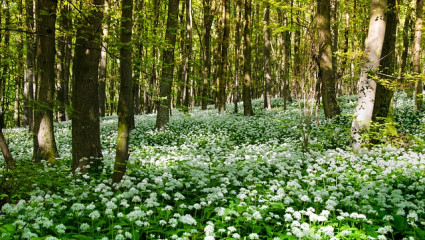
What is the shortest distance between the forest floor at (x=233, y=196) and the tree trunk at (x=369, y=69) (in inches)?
34.3

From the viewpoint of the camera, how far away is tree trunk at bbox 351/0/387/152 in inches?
337

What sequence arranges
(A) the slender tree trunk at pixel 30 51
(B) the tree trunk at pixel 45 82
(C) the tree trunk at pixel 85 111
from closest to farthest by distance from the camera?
(C) the tree trunk at pixel 85 111, (B) the tree trunk at pixel 45 82, (A) the slender tree trunk at pixel 30 51

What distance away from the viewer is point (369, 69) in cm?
858

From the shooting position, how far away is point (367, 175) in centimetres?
668

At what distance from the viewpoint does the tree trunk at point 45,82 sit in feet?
28.1

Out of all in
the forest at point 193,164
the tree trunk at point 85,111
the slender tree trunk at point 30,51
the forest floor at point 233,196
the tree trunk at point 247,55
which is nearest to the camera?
the forest floor at point 233,196

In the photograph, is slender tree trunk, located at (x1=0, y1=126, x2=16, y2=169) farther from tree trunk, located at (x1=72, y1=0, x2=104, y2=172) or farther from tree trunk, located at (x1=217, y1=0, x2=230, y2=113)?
tree trunk, located at (x1=217, y1=0, x2=230, y2=113)

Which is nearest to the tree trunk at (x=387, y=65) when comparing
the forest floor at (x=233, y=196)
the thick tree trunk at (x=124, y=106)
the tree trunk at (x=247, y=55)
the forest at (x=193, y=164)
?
the forest at (x=193, y=164)

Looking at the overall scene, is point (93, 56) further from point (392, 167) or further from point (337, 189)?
point (392, 167)

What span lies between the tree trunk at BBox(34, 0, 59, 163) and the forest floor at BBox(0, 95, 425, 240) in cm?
94

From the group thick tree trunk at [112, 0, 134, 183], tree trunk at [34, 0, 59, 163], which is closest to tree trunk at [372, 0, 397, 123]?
thick tree trunk at [112, 0, 134, 183]

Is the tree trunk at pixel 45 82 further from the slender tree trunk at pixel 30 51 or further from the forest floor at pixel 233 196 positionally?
the forest floor at pixel 233 196

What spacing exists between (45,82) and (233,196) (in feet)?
22.8

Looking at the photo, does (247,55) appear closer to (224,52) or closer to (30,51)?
(224,52)
